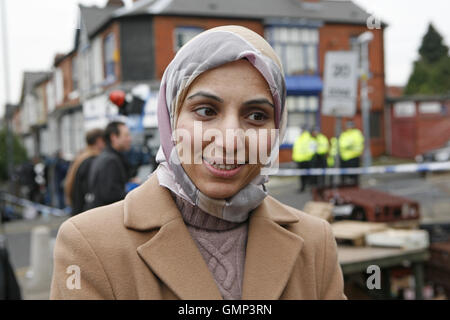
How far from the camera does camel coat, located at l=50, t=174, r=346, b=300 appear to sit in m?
1.11

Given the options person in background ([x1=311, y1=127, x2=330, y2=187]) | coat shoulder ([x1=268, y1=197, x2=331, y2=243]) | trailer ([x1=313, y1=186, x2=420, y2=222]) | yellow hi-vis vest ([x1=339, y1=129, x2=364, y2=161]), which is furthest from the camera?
person in background ([x1=311, y1=127, x2=330, y2=187])

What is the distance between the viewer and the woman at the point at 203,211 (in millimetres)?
1093

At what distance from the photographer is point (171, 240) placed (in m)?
1.16

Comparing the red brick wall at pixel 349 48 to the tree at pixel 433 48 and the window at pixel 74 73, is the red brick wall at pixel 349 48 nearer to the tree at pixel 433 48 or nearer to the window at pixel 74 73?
the window at pixel 74 73

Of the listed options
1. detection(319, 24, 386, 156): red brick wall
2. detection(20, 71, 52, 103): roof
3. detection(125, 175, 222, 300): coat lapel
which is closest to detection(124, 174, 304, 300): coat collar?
detection(125, 175, 222, 300): coat lapel

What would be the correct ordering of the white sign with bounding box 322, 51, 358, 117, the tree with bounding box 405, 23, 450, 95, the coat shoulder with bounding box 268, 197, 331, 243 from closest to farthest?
the coat shoulder with bounding box 268, 197, 331, 243 < the white sign with bounding box 322, 51, 358, 117 < the tree with bounding box 405, 23, 450, 95

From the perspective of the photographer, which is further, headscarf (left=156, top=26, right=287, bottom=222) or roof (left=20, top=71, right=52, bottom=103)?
roof (left=20, top=71, right=52, bottom=103)

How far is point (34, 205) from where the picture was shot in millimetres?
13703

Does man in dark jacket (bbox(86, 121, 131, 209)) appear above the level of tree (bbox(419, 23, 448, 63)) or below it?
below

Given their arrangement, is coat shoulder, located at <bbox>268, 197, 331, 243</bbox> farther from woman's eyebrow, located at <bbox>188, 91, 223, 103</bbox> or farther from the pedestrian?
the pedestrian

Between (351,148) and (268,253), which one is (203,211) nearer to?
(268,253)

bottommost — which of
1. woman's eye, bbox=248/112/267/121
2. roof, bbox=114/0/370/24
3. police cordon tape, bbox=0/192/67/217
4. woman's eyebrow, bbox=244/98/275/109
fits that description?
police cordon tape, bbox=0/192/67/217
